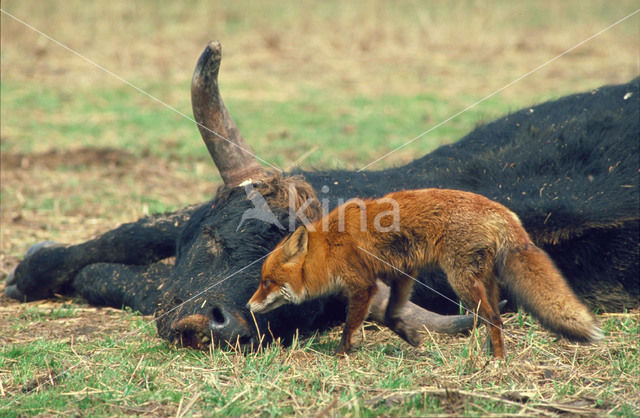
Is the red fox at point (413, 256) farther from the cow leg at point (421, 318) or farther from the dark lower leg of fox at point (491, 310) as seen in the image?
the cow leg at point (421, 318)

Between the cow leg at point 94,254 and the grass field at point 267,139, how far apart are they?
6.7 inches

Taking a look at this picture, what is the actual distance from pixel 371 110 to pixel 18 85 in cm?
524

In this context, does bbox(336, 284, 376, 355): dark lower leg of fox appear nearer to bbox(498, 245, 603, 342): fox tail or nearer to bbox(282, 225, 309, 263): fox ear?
bbox(282, 225, 309, 263): fox ear

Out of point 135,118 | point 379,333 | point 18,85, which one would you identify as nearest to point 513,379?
point 379,333

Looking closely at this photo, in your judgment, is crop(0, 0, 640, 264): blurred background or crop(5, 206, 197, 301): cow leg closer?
crop(5, 206, 197, 301): cow leg

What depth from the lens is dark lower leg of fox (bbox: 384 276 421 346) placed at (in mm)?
4039

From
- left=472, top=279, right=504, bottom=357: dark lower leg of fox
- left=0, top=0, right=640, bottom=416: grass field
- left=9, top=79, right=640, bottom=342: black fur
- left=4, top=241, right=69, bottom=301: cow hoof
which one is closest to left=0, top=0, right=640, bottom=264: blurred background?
left=0, top=0, right=640, bottom=416: grass field

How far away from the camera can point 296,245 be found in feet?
12.4

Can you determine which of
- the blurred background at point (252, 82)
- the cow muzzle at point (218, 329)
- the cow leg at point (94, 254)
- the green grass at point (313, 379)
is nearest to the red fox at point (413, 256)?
the cow muzzle at point (218, 329)

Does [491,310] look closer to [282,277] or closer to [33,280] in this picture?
[282,277]

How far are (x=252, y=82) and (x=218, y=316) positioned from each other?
9.50 meters

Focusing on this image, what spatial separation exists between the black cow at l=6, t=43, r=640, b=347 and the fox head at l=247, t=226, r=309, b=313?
0.49 feet

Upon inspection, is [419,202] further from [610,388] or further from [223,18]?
[223,18]

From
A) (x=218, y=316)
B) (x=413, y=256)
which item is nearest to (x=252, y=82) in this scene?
(x=218, y=316)
